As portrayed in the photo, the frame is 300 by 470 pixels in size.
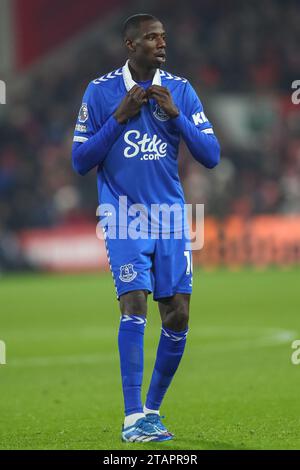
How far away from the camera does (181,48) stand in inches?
1053

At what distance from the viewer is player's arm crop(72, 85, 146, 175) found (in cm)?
603

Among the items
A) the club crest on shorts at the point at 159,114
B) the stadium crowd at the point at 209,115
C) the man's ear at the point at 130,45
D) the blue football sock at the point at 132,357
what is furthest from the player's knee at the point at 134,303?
the stadium crowd at the point at 209,115

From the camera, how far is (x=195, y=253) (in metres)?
22.1

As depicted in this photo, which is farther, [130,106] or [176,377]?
[176,377]

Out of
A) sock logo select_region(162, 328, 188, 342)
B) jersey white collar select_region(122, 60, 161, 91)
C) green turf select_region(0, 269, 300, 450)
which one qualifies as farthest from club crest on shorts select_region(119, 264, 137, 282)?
jersey white collar select_region(122, 60, 161, 91)

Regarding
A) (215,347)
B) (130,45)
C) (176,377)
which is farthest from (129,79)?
(215,347)

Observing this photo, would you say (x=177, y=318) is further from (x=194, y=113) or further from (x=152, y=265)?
(x=194, y=113)

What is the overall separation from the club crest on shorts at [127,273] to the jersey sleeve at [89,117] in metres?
0.77

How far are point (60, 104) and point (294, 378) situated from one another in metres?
18.2

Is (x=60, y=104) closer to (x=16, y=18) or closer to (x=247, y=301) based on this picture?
(x=16, y=18)

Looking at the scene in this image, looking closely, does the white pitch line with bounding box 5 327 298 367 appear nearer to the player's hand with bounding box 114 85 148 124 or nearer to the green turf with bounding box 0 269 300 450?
the green turf with bounding box 0 269 300 450

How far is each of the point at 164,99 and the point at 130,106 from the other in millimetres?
191
